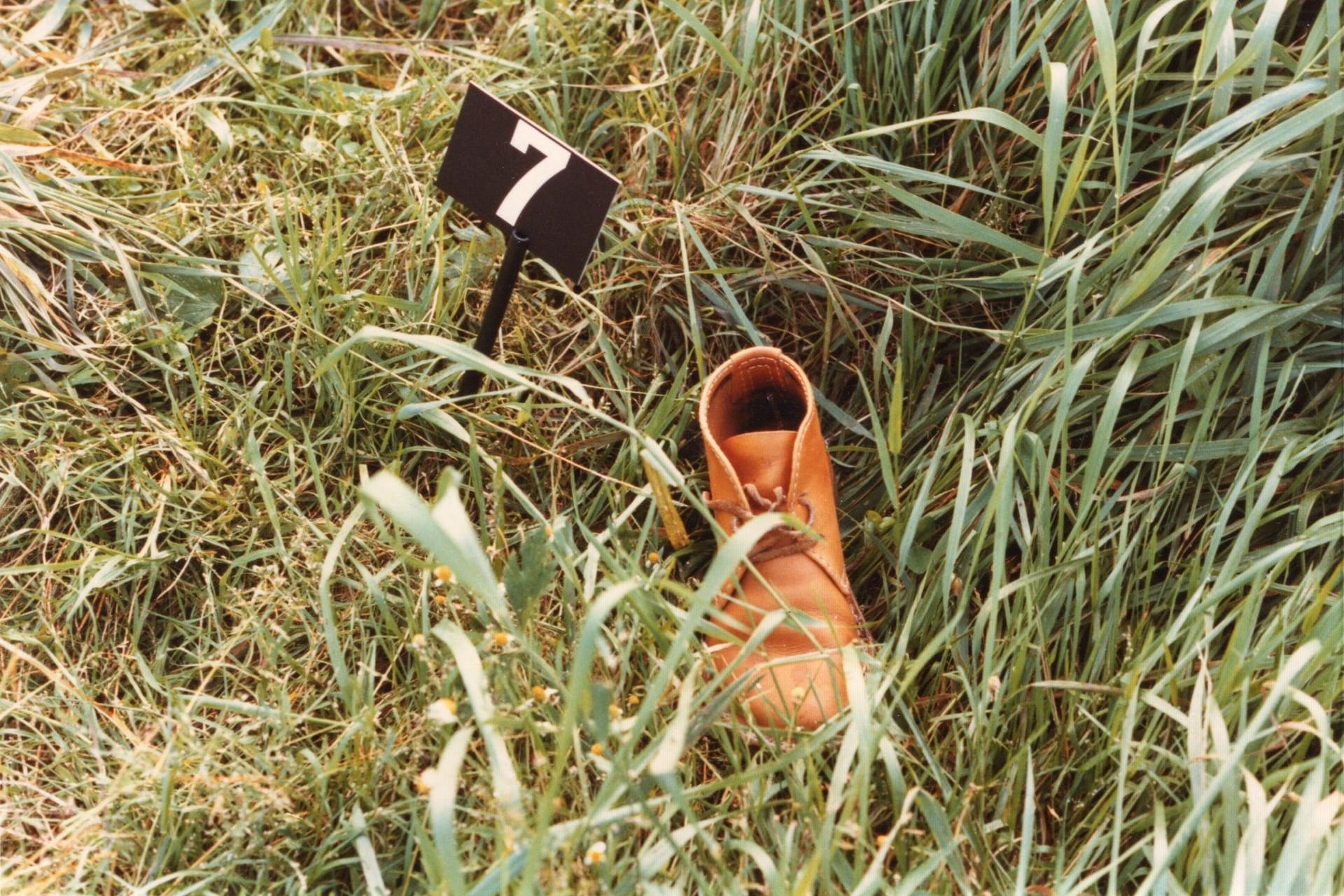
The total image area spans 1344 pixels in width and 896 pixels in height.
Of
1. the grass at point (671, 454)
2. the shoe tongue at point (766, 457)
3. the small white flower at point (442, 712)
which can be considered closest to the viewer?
the small white flower at point (442, 712)

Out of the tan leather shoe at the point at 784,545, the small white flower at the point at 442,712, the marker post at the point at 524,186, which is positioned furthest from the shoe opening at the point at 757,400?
the small white flower at the point at 442,712

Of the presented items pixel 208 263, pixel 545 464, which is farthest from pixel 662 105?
pixel 208 263

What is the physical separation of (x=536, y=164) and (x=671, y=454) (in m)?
0.44

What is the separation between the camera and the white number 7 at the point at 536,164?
45.4 inches

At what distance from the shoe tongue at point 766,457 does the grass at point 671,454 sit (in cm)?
11

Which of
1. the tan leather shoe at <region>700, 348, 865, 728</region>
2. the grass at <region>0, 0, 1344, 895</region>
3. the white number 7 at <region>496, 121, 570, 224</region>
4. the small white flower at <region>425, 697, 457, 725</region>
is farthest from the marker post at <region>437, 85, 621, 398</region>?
the small white flower at <region>425, 697, 457, 725</region>

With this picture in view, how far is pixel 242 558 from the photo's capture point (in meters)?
1.28

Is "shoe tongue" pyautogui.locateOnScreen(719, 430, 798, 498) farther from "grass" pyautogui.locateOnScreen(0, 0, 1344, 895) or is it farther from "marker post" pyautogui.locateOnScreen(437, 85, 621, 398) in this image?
"marker post" pyautogui.locateOnScreen(437, 85, 621, 398)

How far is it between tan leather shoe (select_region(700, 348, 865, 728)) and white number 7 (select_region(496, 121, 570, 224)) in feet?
1.06

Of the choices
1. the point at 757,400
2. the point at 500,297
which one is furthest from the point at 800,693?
the point at 500,297

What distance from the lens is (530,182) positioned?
117 cm

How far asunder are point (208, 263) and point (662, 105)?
722 mm

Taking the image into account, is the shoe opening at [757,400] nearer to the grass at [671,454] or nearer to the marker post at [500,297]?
the grass at [671,454]

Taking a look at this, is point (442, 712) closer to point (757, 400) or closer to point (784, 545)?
point (784, 545)
